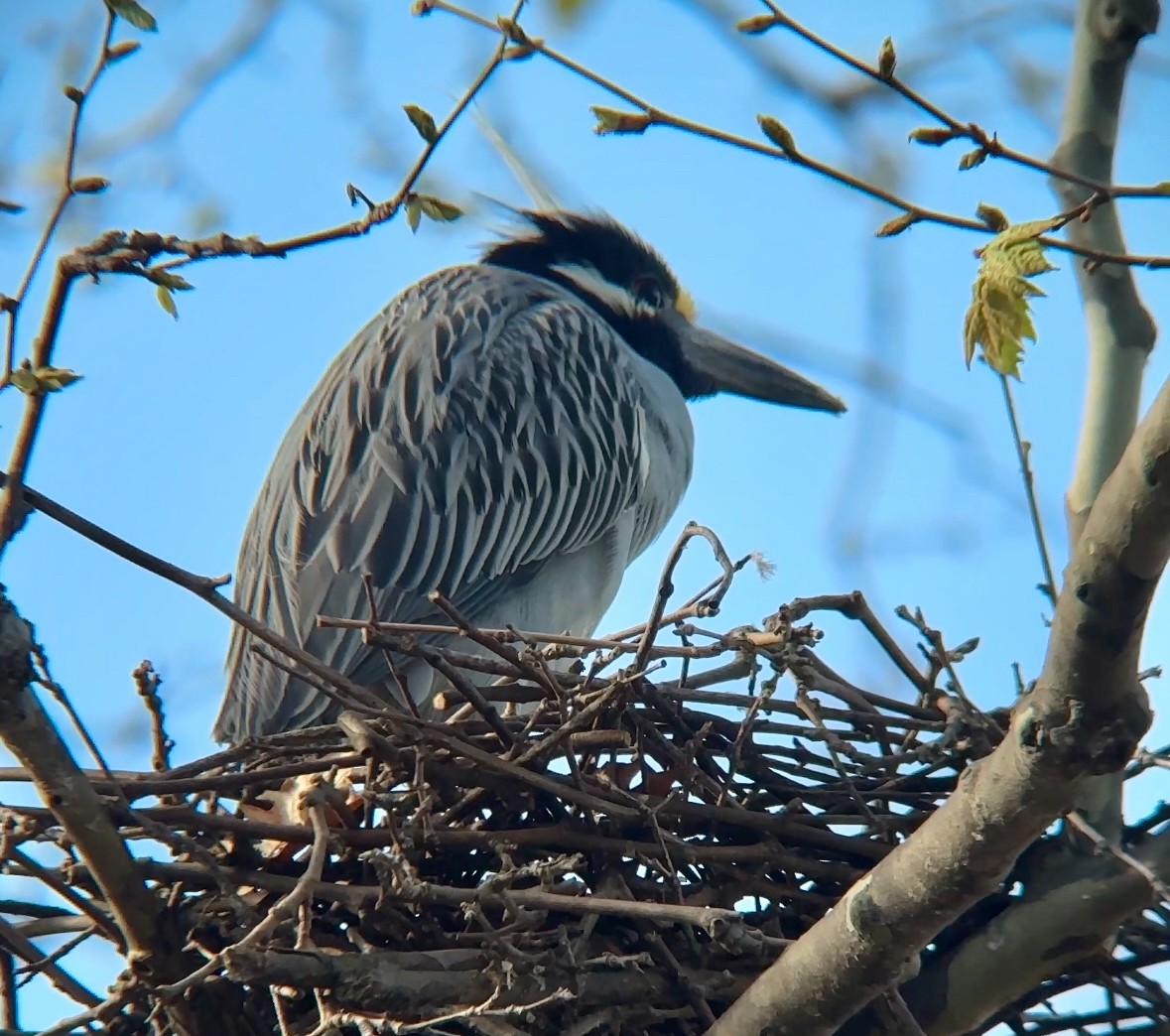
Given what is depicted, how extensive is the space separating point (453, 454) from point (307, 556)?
453 mm

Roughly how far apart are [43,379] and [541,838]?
1095mm

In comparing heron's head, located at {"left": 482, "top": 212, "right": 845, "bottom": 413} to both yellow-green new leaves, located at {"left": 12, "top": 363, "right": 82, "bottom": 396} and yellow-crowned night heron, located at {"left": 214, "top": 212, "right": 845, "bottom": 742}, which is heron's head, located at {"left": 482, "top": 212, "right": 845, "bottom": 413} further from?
yellow-green new leaves, located at {"left": 12, "top": 363, "right": 82, "bottom": 396}

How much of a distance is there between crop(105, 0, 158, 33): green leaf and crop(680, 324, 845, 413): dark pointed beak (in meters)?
3.08

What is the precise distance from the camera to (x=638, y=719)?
242cm

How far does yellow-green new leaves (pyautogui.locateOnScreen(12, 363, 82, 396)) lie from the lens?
159 cm

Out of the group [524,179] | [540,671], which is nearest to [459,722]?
[540,671]

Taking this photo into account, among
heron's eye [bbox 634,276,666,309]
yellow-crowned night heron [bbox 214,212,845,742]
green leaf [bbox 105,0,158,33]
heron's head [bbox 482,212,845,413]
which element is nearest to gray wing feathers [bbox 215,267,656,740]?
yellow-crowned night heron [bbox 214,212,845,742]

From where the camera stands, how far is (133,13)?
176 centimetres

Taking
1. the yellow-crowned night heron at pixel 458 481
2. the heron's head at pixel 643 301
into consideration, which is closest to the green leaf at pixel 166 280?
the yellow-crowned night heron at pixel 458 481

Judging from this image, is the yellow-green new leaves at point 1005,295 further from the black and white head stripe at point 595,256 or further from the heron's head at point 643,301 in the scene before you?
the black and white head stripe at point 595,256

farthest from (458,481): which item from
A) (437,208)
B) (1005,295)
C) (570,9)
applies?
(1005,295)

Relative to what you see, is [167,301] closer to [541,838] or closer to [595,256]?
[541,838]

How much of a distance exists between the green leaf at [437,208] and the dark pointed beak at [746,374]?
9.05 feet

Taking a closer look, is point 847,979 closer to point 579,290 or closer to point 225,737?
point 225,737
